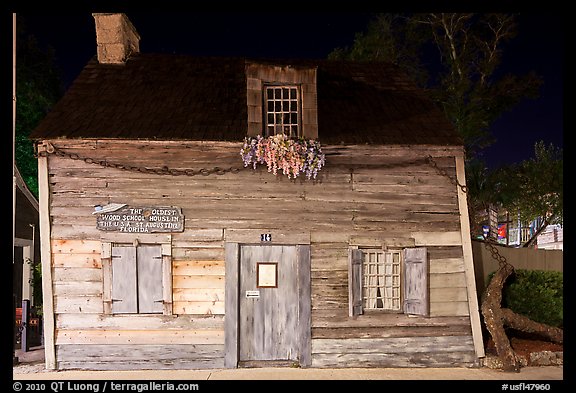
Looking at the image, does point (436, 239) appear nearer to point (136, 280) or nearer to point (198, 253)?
point (198, 253)

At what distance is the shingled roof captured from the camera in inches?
395

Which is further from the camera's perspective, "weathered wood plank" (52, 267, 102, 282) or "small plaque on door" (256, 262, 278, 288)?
"small plaque on door" (256, 262, 278, 288)

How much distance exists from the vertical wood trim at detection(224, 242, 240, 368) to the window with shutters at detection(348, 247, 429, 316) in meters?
2.27

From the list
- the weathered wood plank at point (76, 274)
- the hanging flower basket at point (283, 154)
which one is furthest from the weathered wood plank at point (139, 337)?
the hanging flower basket at point (283, 154)

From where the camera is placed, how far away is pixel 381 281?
10258 mm

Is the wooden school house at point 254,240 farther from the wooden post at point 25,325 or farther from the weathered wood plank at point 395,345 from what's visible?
the wooden post at point 25,325

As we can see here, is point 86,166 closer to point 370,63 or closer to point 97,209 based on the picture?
point 97,209

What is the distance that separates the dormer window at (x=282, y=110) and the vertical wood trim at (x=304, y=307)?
2472mm

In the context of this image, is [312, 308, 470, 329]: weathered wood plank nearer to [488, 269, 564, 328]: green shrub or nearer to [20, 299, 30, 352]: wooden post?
[488, 269, 564, 328]: green shrub

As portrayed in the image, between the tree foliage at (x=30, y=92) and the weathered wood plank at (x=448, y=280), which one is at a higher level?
the tree foliage at (x=30, y=92)

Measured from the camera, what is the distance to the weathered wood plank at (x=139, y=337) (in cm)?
965

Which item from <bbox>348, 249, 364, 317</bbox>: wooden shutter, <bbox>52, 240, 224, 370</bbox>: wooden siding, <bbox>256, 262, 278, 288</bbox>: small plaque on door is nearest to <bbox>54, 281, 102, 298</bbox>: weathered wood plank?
<bbox>52, 240, 224, 370</bbox>: wooden siding

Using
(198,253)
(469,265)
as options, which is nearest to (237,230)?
(198,253)

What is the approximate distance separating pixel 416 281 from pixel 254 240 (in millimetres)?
3354
